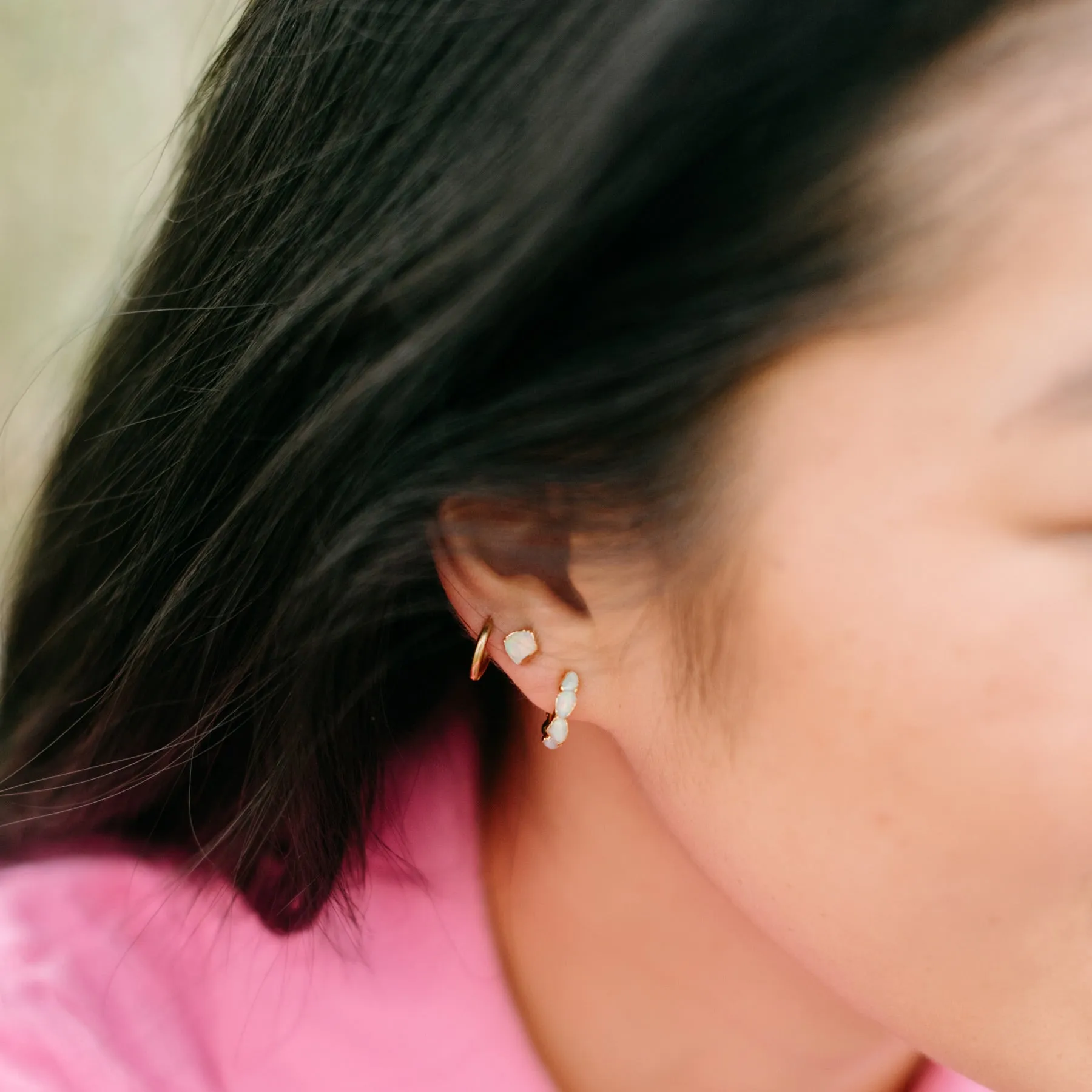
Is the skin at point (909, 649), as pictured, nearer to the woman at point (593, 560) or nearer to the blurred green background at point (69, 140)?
the woman at point (593, 560)

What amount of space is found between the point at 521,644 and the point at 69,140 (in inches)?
45.2

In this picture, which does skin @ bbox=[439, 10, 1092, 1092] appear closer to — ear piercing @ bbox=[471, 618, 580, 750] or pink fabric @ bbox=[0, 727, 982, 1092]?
ear piercing @ bbox=[471, 618, 580, 750]

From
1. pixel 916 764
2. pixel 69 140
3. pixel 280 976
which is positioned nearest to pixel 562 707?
pixel 916 764

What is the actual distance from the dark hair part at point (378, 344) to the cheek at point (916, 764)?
0.08 m

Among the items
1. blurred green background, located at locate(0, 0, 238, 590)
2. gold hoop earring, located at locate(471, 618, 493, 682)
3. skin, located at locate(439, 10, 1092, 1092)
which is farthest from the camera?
blurred green background, located at locate(0, 0, 238, 590)

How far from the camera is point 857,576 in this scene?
380 mm

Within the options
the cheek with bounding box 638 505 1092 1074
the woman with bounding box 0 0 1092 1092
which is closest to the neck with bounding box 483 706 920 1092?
the woman with bounding box 0 0 1092 1092

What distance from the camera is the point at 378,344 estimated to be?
0.42 meters

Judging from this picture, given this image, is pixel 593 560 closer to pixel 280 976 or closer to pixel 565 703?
pixel 565 703

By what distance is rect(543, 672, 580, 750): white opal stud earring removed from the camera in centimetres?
45

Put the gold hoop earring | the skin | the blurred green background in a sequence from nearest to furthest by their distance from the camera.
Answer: the skin
the gold hoop earring
the blurred green background

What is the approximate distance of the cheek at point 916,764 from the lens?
0.37m

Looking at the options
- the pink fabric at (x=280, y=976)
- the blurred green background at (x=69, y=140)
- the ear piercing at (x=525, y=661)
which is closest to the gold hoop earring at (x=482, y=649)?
the ear piercing at (x=525, y=661)

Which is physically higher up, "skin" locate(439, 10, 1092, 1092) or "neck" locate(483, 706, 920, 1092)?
"skin" locate(439, 10, 1092, 1092)
